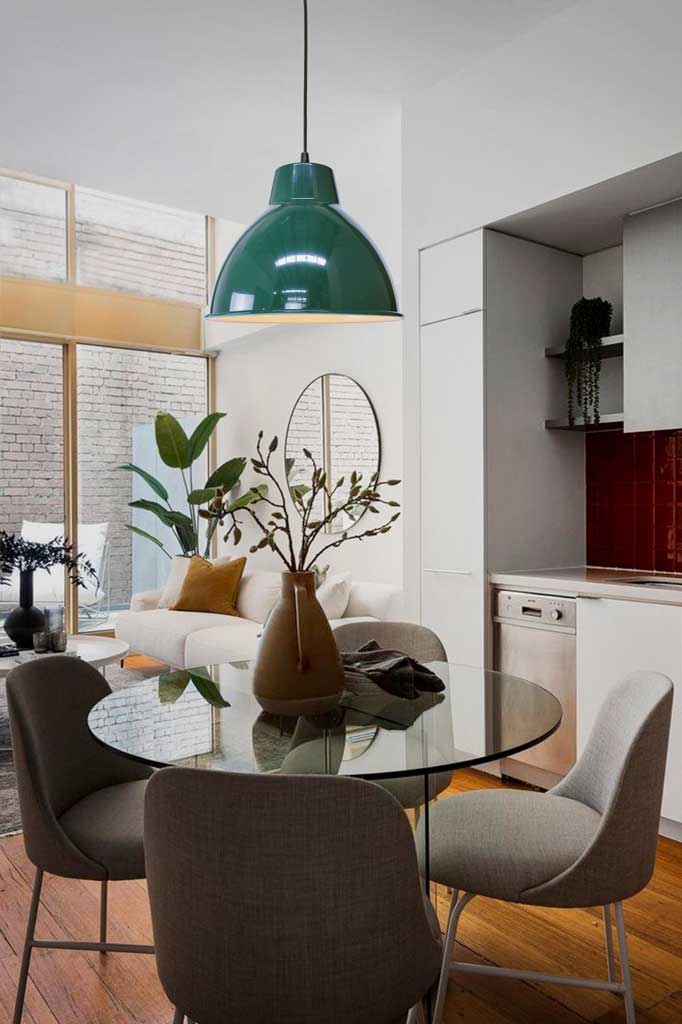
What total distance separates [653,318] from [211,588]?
3.41 metres

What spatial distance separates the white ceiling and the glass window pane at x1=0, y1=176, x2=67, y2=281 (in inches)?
82.1

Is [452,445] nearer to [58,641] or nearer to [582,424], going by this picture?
[582,424]

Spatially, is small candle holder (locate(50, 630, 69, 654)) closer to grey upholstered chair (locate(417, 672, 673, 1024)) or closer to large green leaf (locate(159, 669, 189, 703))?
large green leaf (locate(159, 669, 189, 703))

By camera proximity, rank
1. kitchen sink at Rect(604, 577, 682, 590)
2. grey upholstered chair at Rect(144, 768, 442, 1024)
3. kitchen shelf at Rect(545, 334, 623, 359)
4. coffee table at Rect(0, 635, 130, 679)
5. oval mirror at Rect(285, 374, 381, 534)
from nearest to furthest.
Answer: grey upholstered chair at Rect(144, 768, 442, 1024) < kitchen sink at Rect(604, 577, 682, 590) < kitchen shelf at Rect(545, 334, 623, 359) < coffee table at Rect(0, 635, 130, 679) < oval mirror at Rect(285, 374, 381, 534)

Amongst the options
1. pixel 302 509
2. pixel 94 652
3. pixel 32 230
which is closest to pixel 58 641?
pixel 94 652

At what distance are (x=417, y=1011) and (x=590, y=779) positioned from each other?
2.14ft

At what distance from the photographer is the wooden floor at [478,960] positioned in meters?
1.99

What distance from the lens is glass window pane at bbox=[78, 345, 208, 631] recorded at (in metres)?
6.76

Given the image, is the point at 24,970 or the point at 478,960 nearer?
the point at 24,970

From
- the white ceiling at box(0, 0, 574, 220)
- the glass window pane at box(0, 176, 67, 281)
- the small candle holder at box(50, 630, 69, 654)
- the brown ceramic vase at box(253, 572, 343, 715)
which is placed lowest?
the small candle holder at box(50, 630, 69, 654)

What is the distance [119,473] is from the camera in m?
6.90

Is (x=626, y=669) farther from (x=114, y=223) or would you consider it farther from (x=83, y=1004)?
(x=114, y=223)

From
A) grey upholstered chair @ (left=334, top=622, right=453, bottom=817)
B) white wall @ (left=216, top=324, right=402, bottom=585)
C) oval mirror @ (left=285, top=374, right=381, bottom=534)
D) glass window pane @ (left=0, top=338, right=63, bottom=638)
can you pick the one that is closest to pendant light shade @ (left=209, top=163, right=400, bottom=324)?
grey upholstered chair @ (left=334, top=622, right=453, bottom=817)

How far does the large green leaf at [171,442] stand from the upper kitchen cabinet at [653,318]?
4013mm
